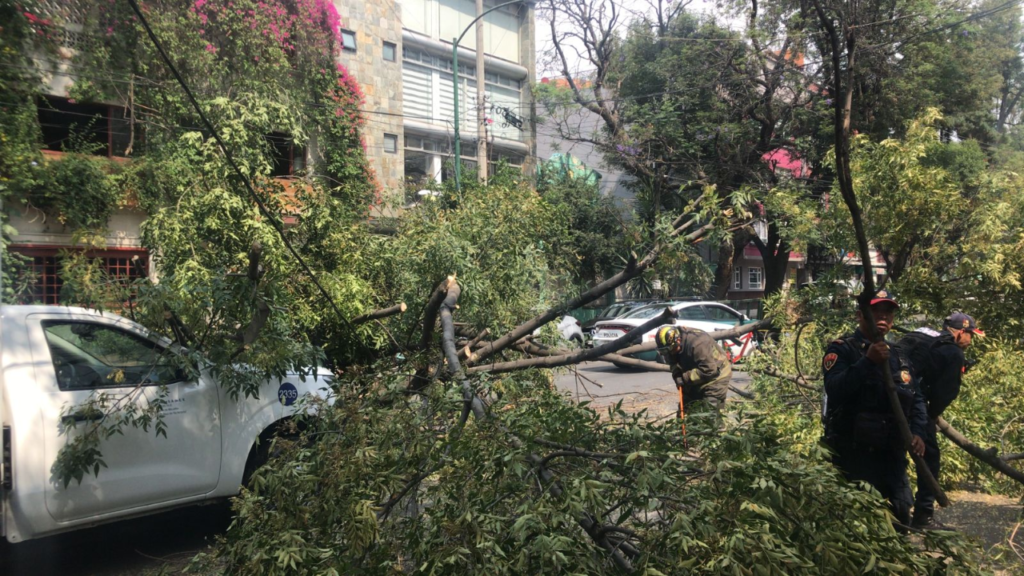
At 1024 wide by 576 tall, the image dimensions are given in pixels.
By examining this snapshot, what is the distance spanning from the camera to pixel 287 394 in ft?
16.4

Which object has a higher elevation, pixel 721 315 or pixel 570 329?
pixel 721 315

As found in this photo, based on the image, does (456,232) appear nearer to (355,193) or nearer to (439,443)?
(355,193)

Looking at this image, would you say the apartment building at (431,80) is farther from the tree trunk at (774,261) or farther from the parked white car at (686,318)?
the tree trunk at (774,261)

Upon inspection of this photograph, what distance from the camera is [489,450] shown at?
240cm

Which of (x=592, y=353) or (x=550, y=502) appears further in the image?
(x=592, y=353)

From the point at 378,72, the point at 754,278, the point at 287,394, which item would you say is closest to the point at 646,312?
the point at 378,72

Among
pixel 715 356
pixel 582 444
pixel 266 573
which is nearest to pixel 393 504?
pixel 266 573

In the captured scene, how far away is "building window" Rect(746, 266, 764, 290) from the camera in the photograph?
3397 cm

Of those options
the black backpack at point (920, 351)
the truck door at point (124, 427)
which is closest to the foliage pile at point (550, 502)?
the black backpack at point (920, 351)

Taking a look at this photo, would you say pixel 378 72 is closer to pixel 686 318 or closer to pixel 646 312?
pixel 646 312

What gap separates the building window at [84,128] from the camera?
509 inches

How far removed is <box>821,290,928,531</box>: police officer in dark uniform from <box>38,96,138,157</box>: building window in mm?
13463

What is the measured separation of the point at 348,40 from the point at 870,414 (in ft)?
58.5

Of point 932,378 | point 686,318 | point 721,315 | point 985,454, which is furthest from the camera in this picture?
point 721,315
